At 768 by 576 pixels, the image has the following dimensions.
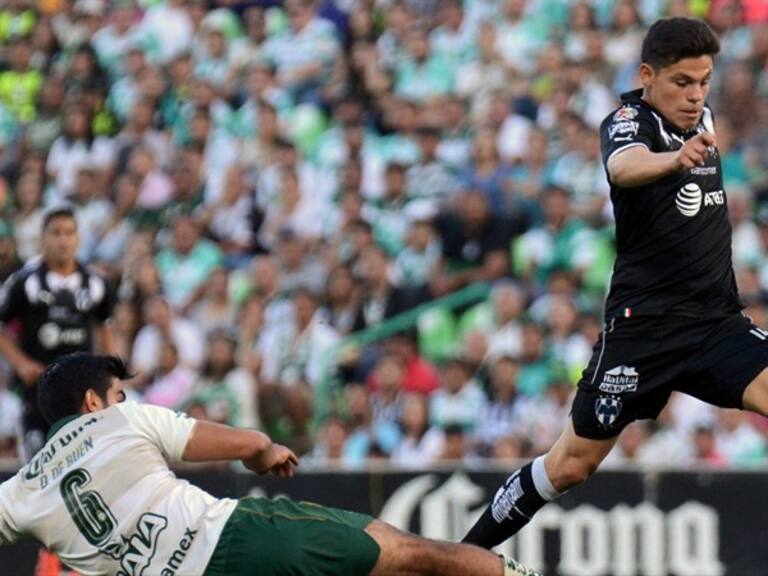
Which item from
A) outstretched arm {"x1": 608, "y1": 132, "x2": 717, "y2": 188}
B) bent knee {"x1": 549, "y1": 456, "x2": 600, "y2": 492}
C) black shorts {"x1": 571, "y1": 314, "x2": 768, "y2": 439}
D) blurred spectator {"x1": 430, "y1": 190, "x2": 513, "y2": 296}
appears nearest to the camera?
outstretched arm {"x1": 608, "y1": 132, "x2": 717, "y2": 188}

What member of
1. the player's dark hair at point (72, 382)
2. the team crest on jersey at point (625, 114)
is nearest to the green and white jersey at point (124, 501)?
the player's dark hair at point (72, 382)

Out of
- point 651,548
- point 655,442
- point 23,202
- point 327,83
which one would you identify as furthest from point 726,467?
point 23,202

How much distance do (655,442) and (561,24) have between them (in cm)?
448

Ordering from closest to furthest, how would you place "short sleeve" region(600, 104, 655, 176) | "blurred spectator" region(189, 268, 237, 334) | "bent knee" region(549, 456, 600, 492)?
"short sleeve" region(600, 104, 655, 176) < "bent knee" region(549, 456, 600, 492) < "blurred spectator" region(189, 268, 237, 334)

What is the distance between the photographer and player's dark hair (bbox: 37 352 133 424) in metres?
7.36

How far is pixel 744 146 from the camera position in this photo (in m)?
14.3

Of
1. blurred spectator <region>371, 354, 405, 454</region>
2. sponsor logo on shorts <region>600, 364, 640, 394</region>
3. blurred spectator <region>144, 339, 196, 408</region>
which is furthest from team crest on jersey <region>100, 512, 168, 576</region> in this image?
blurred spectator <region>144, 339, 196, 408</region>

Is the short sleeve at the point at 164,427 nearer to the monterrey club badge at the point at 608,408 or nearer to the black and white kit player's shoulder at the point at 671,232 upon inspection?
the monterrey club badge at the point at 608,408

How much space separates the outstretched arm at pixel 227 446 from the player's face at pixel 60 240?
3.86m

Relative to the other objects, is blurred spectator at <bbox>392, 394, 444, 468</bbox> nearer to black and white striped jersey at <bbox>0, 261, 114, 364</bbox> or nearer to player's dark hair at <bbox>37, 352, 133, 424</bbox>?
black and white striped jersey at <bbox>0, 261, 114, 364</bbox>

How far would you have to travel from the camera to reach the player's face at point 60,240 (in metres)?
10.8

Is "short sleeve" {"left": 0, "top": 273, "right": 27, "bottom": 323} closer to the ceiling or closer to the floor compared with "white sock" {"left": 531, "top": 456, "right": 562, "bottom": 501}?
closer to the ceiling

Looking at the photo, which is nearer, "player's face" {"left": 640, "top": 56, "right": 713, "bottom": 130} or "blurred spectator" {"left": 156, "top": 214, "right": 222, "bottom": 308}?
"player's face" {"left": 640, "top": 56, "right": 713, "bottom": 130}

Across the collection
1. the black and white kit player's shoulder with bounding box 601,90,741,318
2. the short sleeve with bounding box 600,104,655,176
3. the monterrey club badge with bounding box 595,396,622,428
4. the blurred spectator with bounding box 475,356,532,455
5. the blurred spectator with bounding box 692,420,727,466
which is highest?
the short sleeve with bounding box 600,104,655,176
